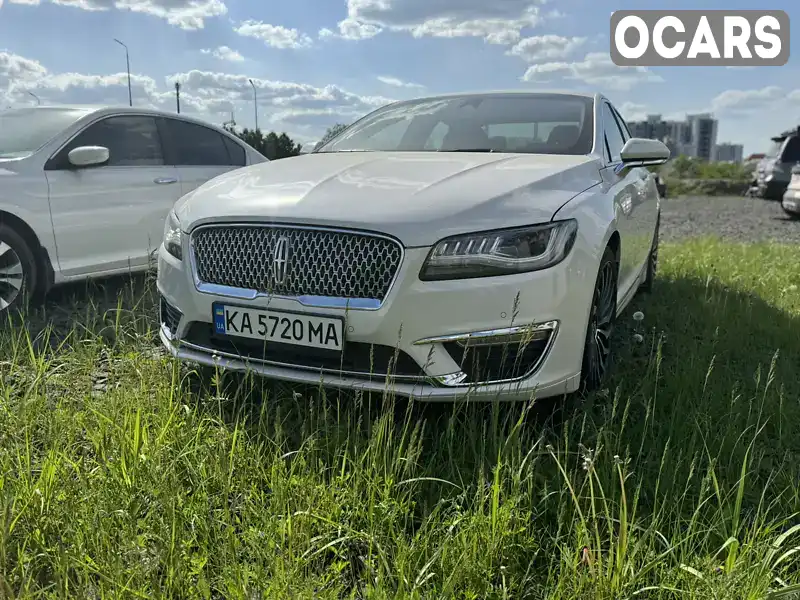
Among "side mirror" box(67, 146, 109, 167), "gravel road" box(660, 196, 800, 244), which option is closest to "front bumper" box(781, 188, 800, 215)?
"gravel road" box(660, 196, 800, 244)

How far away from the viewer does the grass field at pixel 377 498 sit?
164cm

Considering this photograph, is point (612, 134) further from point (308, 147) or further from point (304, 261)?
point (304, 261)

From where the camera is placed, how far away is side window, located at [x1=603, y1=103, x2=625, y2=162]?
371cm

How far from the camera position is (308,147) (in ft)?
13.6

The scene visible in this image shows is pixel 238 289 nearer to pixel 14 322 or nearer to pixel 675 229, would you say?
pixel 14 322

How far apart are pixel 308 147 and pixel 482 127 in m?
1.12

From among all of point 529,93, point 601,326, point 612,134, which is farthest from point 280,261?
point 612,134

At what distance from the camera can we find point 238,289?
8.32 ft

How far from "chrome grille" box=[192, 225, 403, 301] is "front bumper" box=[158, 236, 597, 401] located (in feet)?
0.20

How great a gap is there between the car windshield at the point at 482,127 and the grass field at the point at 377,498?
1.35 metres

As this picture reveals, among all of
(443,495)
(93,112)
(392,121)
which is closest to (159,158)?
(93,112)

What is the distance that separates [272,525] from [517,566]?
647 mm

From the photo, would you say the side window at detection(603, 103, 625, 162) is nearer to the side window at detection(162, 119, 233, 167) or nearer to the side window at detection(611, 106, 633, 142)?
the side window at detection(611, 106, 633, 142)

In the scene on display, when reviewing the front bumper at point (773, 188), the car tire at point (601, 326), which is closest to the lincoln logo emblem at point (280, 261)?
the car tire at point (601, 326)
